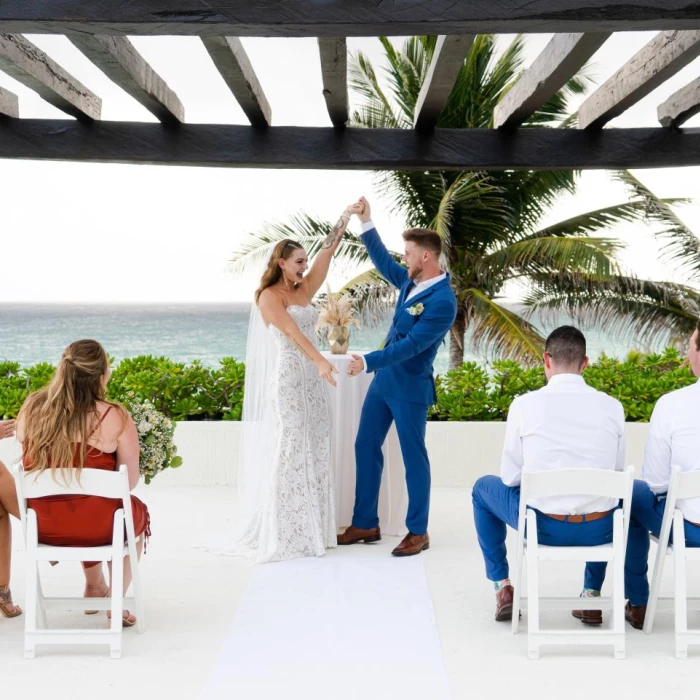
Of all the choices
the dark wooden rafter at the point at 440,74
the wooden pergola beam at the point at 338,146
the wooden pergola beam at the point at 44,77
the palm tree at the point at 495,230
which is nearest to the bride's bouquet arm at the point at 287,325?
the wooden pergola beam at the point at 338,146

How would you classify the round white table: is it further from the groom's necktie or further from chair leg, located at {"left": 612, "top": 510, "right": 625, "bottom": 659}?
chair leg, located at {"left": 612, "top": 510, "right": 625, "bottom": 659}

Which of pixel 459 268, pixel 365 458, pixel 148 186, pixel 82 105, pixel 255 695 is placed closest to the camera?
pixel 255 695

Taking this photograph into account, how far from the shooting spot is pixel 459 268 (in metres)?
12.2

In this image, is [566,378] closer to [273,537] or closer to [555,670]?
[555,670]

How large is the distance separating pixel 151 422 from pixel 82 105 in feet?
6.51

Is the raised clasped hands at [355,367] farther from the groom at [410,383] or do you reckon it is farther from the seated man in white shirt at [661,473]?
the seated man in white shirt at [661,473]

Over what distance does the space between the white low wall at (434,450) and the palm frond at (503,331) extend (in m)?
3.49

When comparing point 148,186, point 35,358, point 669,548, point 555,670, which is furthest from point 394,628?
point 35,358

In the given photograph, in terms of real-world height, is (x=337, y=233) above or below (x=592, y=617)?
above

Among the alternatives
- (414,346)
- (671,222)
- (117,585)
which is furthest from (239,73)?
(671,222)

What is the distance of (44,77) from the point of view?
453 centimetres

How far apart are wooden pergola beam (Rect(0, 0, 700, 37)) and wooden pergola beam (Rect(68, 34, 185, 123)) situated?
0.33 meters

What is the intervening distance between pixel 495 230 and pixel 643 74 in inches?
305

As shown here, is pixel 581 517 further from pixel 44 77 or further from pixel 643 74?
pixel 44 77
